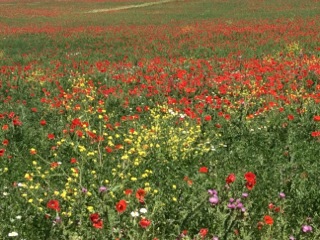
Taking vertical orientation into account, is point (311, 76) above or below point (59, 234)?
below

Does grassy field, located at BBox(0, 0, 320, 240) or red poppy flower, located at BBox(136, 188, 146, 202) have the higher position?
red poppy flower, located at BBox(136, 188, 146, 202)

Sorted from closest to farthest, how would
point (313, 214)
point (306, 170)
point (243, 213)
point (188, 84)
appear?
point (243, 213) < point (313, 214) < point (306, 170) < point (188, 84)

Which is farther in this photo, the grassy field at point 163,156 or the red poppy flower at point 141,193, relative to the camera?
the grassy field at point 163,156

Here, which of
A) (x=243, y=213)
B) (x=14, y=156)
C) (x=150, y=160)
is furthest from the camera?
(x=14, y=156)

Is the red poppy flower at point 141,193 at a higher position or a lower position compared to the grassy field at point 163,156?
higher

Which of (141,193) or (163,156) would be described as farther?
(163,156)

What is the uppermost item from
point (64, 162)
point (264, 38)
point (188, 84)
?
point (64, 162)

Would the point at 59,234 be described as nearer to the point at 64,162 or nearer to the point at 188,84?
the point at 64,162

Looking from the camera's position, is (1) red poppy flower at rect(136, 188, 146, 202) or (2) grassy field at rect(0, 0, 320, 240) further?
(2) grassy field at rect(0, 0, 320, 240)

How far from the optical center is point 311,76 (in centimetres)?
1111

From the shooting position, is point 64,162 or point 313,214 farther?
point 64,162

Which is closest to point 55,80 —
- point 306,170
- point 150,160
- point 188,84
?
point 188,84

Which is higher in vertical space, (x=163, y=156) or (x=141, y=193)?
(x=141, y=193)

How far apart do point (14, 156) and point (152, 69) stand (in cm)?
702
